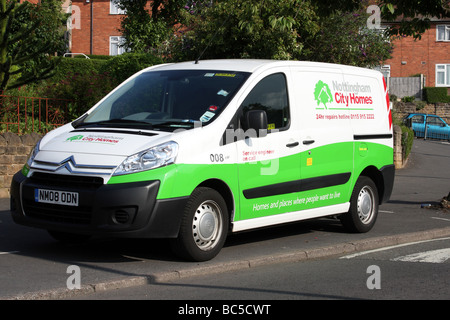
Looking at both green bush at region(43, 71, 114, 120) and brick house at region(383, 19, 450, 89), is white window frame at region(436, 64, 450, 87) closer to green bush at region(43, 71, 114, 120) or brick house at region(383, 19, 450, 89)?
brick house at region(383, 19, 450, 89)

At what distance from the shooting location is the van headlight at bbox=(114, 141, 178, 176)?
7.27 meters

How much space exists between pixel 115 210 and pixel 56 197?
696 millimetres

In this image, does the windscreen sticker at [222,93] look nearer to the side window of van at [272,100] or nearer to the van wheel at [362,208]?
the side window of van at [272,100]

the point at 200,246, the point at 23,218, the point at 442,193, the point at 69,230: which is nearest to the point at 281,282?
the point at 200,246

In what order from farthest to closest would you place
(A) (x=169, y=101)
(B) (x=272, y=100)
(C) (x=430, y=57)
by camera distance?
(C) (x=430, y=57)
(B) (x=272, y=100)
(A) (x=169, y=101)

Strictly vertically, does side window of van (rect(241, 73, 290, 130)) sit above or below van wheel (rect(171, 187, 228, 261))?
above

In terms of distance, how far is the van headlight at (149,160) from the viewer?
23.9 feet

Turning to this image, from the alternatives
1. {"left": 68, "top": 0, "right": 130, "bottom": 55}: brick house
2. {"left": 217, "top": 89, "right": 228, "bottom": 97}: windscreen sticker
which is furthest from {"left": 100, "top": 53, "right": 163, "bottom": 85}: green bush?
{"left": 68, "top": 0, "right": 130, "bottom": 55}: brick house

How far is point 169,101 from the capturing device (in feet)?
27.8

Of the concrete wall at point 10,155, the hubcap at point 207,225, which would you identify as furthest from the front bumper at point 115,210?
the concrete wall at point 10,155

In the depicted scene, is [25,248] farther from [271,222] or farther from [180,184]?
[271,222]

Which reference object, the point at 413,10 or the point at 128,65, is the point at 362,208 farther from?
the point at 128,65

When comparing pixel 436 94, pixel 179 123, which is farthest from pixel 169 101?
pixel 436 94

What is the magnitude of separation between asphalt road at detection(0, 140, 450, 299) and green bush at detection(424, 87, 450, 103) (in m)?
41.3
